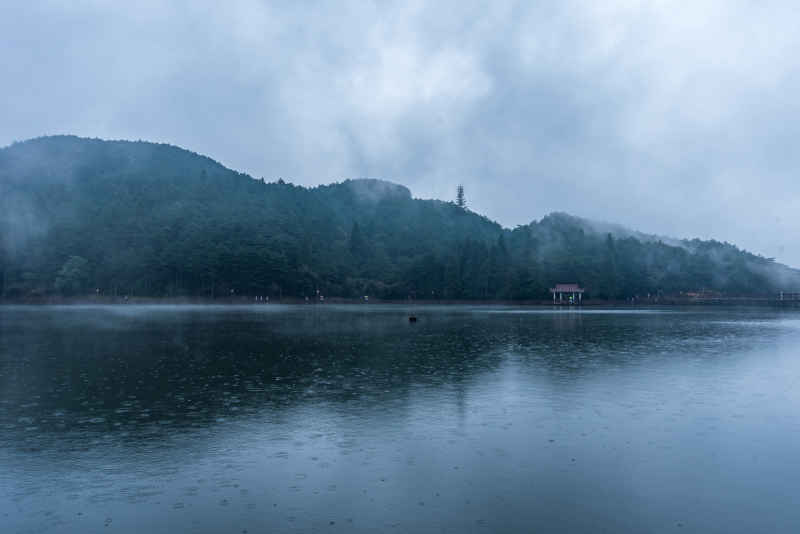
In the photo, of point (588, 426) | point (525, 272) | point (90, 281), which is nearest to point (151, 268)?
point (90, 281)

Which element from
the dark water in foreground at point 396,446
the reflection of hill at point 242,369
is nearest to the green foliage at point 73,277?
the reflection of hill at point 242,369

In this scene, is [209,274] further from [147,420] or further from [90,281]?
[147,420]

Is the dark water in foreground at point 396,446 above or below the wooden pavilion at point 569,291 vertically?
below

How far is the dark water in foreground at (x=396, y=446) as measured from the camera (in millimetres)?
10867

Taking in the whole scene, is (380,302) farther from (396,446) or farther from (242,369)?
(396,446)

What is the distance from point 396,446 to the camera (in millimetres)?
15391

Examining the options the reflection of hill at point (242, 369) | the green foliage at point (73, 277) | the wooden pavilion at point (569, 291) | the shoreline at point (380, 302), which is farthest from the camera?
the green foliage at point (73, 277)

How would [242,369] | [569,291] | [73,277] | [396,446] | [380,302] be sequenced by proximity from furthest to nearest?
[380,302] < [73,277] < [569,291] < [242,369] < [396,446]

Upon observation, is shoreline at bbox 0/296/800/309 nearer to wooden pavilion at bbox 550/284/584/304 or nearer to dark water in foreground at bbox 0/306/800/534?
wooden pavilion at bbox 550/284/584/304

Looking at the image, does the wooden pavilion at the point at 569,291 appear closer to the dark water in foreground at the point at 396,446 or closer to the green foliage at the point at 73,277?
the green foliage at the point at 73,277

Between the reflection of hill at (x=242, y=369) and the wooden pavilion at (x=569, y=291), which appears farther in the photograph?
the wooden pavilion at (x=569, y=291)

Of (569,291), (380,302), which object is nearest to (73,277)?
(380,302)

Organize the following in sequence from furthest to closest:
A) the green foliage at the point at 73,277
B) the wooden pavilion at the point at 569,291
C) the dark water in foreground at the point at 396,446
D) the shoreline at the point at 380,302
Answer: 1. the green foliage at the point at 73,277
2. the wooden pavilion at the point at 569,291
3. the shoreline at the point at 380,302
4. the dark water in foreground at the point at 396,446

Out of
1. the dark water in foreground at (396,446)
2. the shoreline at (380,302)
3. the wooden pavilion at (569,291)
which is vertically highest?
the wooden pavilion at (569,291)
